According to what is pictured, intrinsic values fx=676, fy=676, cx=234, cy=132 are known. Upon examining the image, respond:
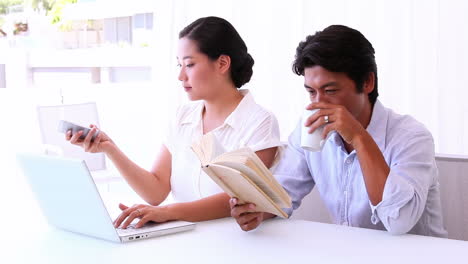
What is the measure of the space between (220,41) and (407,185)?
88 cm

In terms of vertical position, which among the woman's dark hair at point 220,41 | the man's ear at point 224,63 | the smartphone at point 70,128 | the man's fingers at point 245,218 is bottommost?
the man's fingers at point 245,218

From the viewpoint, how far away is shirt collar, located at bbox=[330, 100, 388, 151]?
192cm

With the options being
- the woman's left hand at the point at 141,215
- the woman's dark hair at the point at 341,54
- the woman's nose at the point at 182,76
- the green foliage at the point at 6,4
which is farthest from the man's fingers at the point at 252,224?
the green foliage at the point at 6,4

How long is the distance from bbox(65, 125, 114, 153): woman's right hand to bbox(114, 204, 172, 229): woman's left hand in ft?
1.06

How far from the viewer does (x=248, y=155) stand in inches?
61.5

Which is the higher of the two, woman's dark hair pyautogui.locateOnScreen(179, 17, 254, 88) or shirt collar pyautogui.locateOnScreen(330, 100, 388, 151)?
woman's dark hair pyautogui.locateOnScreen(179, 17, 254, 88)

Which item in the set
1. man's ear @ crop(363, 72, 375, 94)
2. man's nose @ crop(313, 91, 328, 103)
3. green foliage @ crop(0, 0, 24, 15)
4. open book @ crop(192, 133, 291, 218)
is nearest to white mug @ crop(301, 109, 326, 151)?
open book @ crop(192, 133, 291, 218)

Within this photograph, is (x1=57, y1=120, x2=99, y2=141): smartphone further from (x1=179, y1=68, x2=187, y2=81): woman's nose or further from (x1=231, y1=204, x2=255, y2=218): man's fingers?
(x1=231, y1=204, x2=255, y2=218): man's fingers

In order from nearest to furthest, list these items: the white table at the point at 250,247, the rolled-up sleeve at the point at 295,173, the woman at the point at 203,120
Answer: the white table at the point at 250,247
the rolled-up sleeve at the point at 295,173
the woman at the point at 203,120

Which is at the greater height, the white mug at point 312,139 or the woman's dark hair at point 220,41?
the woman's dark hair at point 220,41

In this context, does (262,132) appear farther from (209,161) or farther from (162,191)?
(209,161)

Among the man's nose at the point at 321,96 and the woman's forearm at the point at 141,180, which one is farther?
the woman's forearm at the point at 141,180

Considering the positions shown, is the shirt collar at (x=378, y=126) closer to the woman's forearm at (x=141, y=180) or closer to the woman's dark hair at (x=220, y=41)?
the woman's dark hair at (x=220, y=41)

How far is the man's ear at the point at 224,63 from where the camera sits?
2299 mm
